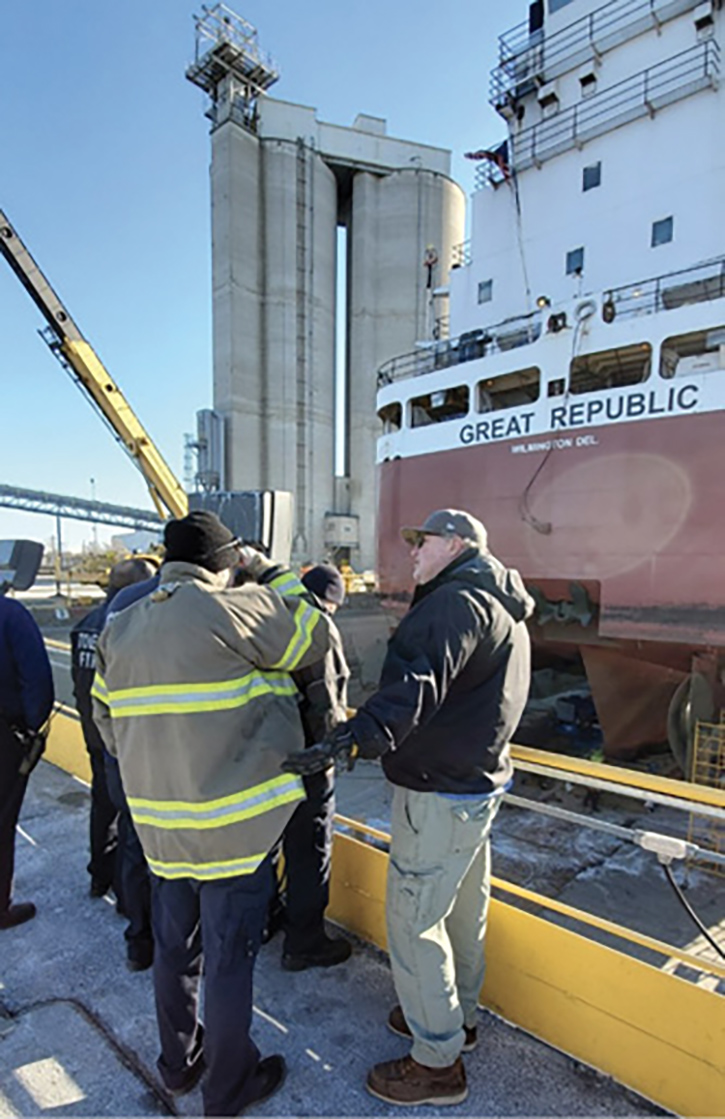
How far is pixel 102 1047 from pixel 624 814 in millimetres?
6699

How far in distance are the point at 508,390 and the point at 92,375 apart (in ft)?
40.0

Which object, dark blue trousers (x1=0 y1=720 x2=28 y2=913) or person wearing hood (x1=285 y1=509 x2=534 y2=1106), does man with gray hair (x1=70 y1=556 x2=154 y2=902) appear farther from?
person wearing hood (x1=285 y1=509 x2=534 y2=1106)

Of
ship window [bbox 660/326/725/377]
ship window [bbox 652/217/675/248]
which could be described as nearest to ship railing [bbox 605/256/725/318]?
ship window [bbox 660/326/725/377]

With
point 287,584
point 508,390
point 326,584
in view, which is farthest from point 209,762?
point 508,390

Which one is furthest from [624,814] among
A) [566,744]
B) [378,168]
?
[378,168]

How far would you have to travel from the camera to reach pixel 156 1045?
7.45 feet

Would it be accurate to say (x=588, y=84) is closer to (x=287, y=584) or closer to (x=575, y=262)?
(x=575, y=262)

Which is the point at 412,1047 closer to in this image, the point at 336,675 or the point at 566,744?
the point at 336,675

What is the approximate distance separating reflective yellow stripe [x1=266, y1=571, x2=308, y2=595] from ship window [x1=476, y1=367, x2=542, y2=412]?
28.8 ft

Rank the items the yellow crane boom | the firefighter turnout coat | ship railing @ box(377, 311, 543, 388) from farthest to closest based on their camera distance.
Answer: the yellow crane boom, ship railing @ box(377, 311, 543, 388), the firefighter turnout coat

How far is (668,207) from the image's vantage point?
11070mm

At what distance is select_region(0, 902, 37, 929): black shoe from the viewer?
3029 millimetres

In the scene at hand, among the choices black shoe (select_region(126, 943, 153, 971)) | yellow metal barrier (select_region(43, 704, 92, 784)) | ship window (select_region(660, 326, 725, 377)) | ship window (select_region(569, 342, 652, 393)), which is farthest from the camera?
ship window (select_region(569, 342, 652, 393))

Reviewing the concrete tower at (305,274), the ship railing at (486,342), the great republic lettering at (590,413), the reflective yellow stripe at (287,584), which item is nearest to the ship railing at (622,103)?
the ship railing at (486,342)
